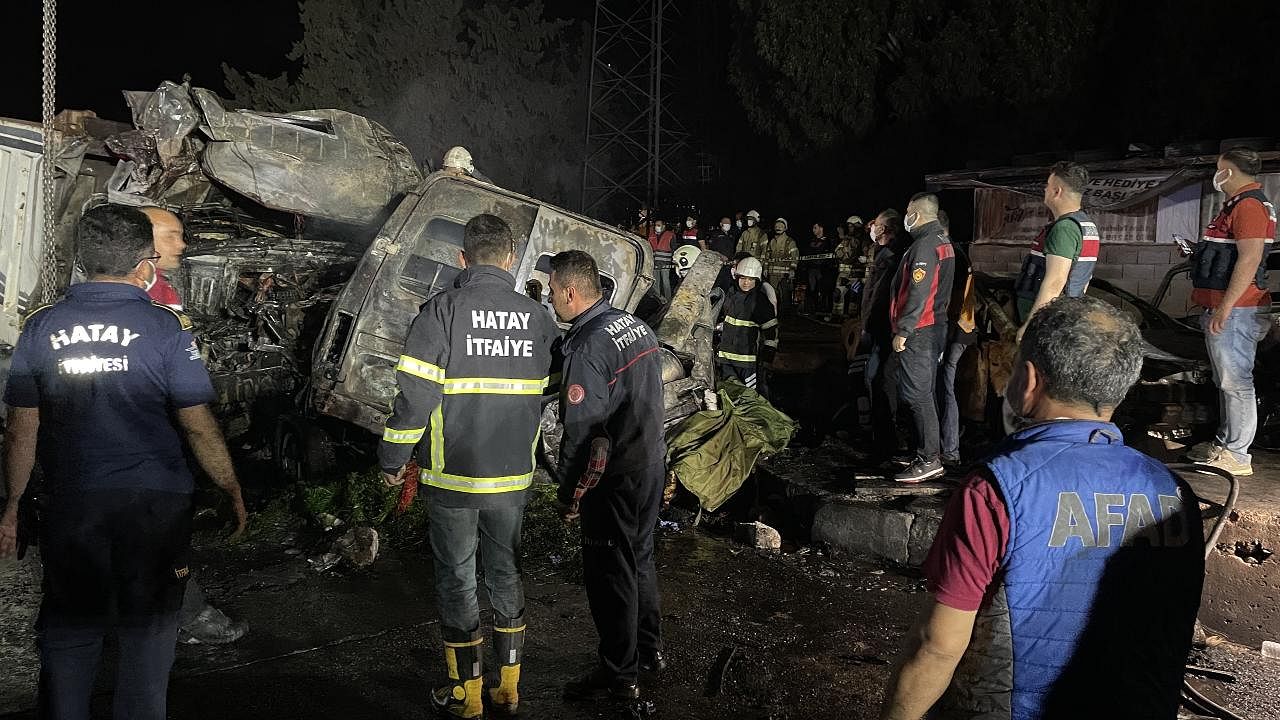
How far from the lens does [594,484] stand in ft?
12.4

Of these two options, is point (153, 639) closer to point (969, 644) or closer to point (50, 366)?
point (50, 366)

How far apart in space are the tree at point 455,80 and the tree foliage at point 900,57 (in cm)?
1006

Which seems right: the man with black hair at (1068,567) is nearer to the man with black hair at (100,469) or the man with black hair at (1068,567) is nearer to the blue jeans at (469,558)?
the blue jeans at (469,558)

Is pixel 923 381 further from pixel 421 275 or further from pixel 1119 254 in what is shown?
pixel 1119 254

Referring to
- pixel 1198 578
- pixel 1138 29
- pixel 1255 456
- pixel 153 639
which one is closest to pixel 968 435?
pixel 1255 456

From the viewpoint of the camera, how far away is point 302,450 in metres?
7.08

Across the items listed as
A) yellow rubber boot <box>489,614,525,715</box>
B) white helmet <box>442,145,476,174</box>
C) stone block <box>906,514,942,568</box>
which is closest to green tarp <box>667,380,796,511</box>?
stone block <box>906,514,942,568</box>

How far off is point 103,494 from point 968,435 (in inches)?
254

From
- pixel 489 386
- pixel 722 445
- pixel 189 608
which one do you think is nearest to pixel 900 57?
pixel 722 445

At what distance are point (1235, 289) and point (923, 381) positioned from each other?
69.5 inches

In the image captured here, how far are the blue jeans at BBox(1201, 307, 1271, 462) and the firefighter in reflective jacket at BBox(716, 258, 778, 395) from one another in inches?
166

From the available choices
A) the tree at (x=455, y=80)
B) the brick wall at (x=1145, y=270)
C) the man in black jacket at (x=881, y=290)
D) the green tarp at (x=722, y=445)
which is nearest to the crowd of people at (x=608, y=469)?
the man in black jacket at (x=881, y=290)

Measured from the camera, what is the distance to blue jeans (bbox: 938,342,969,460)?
6.30 metres

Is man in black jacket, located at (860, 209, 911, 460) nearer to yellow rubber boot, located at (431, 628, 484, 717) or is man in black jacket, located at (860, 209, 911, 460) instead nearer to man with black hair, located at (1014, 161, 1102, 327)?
man with black hair, located at (1014, 161, 1102, 327)
